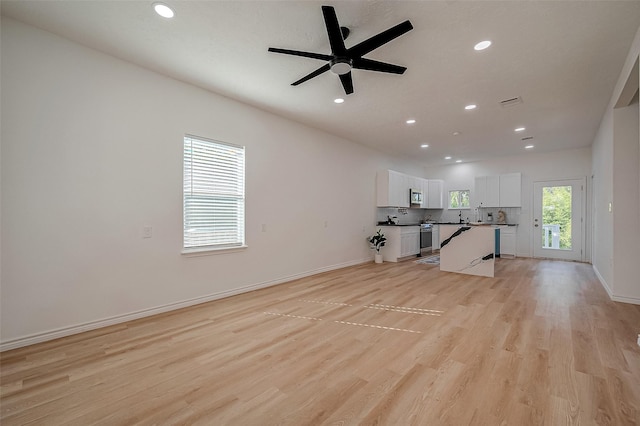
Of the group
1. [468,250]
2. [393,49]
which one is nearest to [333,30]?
[393,49]

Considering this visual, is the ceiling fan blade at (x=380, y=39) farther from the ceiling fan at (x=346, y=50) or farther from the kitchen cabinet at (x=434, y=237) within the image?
the kitchen cabinet at (x=434, y=237)

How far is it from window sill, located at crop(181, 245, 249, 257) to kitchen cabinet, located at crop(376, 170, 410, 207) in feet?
14.4

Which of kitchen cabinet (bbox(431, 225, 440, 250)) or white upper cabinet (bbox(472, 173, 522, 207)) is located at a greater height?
white upper cabinet (bbox(472, 173, 522, 207))

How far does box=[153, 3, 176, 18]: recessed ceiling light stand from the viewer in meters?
2.41

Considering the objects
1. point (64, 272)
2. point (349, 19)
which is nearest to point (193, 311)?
point (64, 272)

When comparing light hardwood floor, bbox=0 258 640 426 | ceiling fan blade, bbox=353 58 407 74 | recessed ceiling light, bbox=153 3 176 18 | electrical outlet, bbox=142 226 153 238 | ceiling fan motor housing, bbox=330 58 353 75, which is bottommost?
light hardwood floor, bbox=0 258 640 426

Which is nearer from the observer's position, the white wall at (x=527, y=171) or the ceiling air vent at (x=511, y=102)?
the ceiling air vent at (x=511, y=102)

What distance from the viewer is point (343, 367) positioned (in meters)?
2.29

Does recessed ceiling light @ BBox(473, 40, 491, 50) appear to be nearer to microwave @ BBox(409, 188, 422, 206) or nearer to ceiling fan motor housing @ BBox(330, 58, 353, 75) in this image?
ceiling fan motor housing @ BBox(330, 58, 353, 75)

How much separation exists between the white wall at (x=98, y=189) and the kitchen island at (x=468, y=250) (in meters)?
3.93

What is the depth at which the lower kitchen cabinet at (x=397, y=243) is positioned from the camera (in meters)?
7.34

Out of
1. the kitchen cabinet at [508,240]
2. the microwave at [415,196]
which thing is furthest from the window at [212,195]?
the kitchen cabinet at [508,240]

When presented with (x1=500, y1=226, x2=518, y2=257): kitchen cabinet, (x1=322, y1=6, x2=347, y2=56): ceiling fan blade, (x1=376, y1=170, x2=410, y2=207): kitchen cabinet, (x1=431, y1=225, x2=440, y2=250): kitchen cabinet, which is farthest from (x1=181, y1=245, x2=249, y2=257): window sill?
(x1=500, y1=226, x2=518, y2=257): kitchen cabinet

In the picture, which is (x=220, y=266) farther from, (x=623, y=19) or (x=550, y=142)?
(x=550, y=142)
